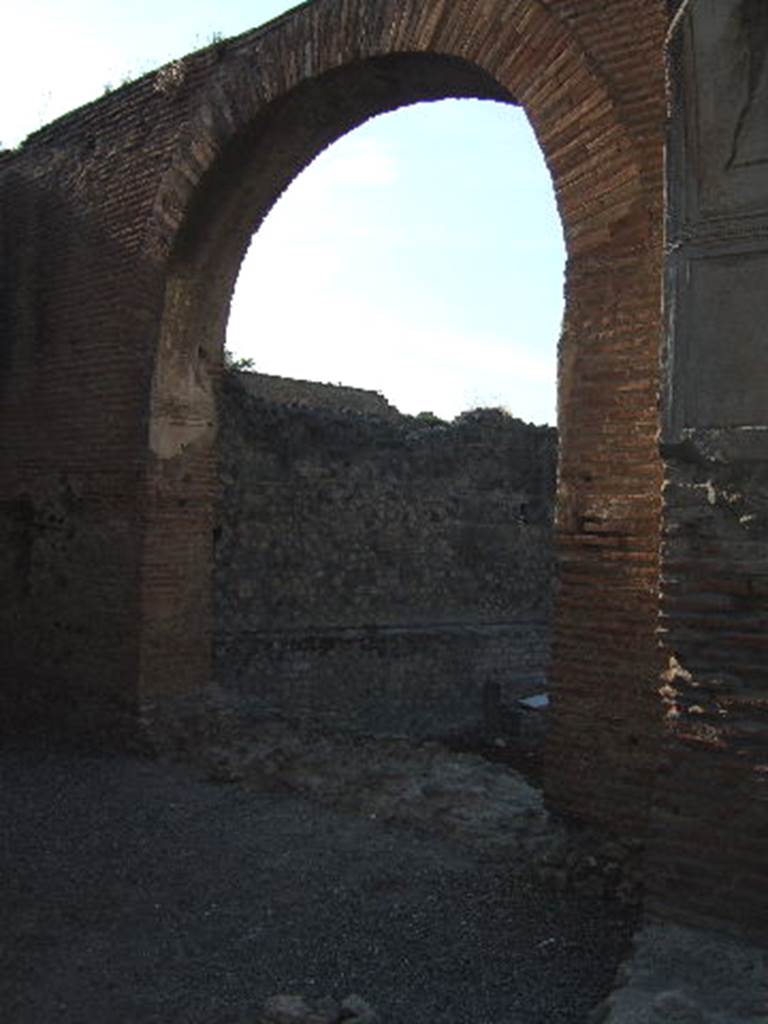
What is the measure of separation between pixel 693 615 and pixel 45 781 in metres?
4.28

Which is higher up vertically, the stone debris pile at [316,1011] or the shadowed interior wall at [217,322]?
the shadowed interior wall at [217,322]

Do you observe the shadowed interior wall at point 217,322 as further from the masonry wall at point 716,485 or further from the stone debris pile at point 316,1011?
the stone debris pile at point 316,1011

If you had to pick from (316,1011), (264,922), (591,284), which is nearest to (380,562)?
(591,284)

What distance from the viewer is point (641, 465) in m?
4.25

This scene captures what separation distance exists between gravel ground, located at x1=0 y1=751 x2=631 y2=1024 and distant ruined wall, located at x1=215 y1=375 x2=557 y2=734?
3.38m

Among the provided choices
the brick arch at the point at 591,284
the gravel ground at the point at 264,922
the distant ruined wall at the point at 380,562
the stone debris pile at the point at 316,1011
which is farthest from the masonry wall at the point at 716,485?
the distant ruined wall at the point at 380,562

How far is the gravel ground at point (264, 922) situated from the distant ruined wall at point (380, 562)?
338 cm

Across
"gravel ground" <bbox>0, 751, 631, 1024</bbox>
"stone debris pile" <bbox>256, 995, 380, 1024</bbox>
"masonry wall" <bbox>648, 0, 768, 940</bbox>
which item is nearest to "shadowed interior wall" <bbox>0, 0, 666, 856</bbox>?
"gravel ground" <bbox>0, 751, 631, 1024</bbox>

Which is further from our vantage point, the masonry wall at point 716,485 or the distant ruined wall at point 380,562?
the distant ruined wall at point 380,562

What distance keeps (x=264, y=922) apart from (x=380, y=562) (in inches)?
277

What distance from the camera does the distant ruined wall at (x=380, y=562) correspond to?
949 centimetres

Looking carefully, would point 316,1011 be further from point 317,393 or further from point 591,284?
point 317,393

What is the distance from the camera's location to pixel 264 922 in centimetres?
385

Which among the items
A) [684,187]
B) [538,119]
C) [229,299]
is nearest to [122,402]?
[229,299]
